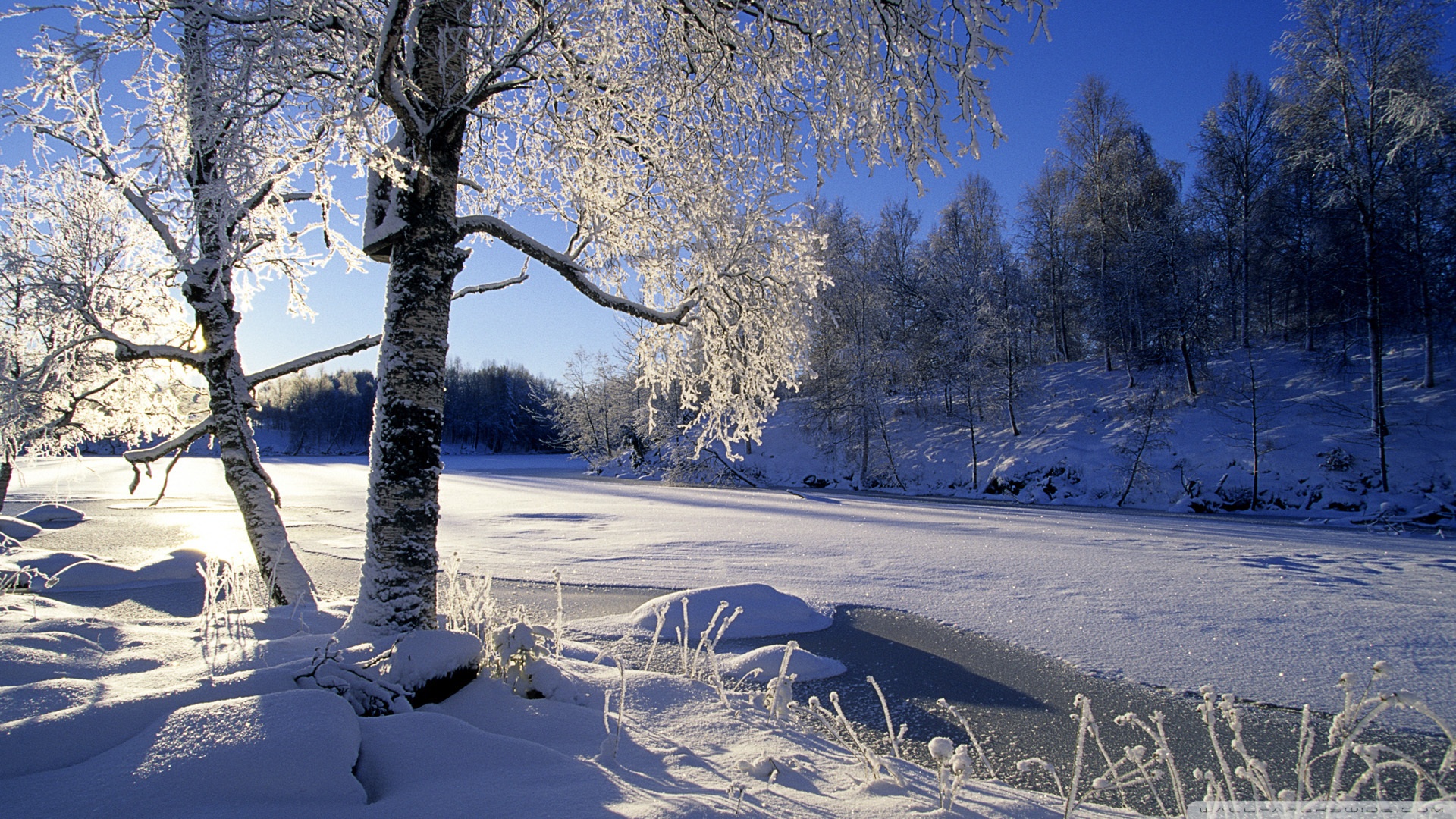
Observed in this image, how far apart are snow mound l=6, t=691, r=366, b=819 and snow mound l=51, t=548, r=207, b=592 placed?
8053mm

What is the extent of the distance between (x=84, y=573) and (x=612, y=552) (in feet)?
23.0

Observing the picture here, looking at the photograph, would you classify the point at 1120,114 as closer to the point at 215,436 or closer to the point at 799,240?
the point at 799,240

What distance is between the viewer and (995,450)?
25.0 meters

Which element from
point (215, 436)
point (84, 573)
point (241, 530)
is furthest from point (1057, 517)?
point (241, 530)

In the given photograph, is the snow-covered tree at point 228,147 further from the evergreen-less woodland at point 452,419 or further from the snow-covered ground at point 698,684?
the evergreen-less woodland at point 452,419

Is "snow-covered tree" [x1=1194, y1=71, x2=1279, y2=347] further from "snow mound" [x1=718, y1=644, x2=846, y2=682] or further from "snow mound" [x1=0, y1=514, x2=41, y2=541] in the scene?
"snow mound" [x1=0, y1=514, x2=41, y2=541]

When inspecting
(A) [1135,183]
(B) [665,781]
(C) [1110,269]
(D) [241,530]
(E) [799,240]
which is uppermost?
(A) [1135,183]

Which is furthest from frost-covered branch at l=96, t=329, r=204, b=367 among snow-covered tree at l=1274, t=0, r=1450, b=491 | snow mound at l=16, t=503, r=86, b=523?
snow-covered tree at l=1274, t=0, r=1450, b=491

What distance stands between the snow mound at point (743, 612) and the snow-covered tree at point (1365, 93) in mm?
18619

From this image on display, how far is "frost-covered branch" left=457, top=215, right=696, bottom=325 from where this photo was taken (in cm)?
368

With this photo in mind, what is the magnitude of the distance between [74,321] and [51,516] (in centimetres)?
1408

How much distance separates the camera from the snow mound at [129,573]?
805 cm

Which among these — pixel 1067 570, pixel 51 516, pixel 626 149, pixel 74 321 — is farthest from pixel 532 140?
pixel 51 516

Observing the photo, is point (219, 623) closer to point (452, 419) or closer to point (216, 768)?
point (216, 768)
